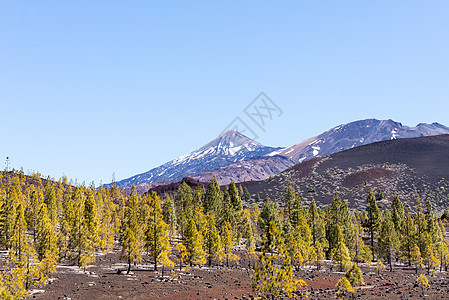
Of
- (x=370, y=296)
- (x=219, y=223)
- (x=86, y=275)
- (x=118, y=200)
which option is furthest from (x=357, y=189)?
(x=86, y=275)

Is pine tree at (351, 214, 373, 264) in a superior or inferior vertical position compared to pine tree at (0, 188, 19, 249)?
inferior

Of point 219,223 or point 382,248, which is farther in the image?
point 219,223

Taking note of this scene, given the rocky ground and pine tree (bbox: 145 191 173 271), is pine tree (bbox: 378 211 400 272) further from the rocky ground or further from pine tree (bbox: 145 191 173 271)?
pine tree (bbox: 145 191 173 271)

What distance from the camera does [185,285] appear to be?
44.1 metres

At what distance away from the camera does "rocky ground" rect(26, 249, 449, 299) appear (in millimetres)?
37844

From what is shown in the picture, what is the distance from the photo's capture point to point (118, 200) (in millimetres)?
174625

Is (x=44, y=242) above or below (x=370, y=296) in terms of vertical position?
above

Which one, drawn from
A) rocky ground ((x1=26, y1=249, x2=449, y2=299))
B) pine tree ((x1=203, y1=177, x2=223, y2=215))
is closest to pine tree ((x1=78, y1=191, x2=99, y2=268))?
rocky ground ((x1=26, y1=249, x2=449, y2=299))

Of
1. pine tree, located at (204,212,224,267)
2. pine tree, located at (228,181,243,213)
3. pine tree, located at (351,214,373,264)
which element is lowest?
pine tree, located at (351,214,373,264)

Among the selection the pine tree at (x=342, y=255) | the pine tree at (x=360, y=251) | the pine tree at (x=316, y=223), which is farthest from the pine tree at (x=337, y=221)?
the pine tree at (x=342, y=255)

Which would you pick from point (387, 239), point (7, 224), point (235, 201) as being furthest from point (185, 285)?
point (235, 201)

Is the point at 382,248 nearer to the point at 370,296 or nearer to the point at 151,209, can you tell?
the point at 370,296

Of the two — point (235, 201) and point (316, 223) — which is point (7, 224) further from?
point (316, 223)

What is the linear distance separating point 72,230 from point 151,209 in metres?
12.4
